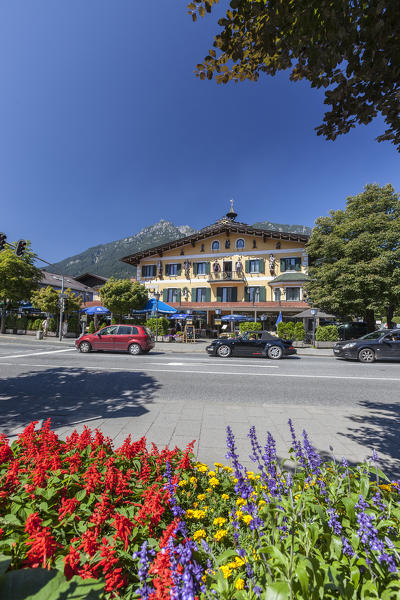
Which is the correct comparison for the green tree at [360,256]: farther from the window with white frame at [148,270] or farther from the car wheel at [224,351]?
the window with white frame at [148,270]

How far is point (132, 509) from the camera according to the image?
1888 millimetres

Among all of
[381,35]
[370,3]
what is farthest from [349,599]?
[370,3]

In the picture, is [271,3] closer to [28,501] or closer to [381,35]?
[381,35]

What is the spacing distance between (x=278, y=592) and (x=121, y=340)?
14.2 metres

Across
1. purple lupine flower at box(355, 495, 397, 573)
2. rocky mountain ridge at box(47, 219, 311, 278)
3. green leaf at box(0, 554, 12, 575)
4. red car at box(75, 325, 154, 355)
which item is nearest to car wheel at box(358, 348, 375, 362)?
red car at box(75, 325, 154, 355)

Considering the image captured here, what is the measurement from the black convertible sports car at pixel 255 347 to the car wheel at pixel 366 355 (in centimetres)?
321

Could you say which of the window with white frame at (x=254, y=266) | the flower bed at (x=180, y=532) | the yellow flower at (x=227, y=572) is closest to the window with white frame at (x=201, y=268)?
the window with white frame at (x=254, y=266)

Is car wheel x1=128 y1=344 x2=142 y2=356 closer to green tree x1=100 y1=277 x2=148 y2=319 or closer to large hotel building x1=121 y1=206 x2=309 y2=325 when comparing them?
green tree x1=100 y1=277 x2=148 y2=319

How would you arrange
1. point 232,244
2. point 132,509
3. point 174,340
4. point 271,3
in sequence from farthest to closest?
point 232,244, point 174,340, point 271,3, point 132,509

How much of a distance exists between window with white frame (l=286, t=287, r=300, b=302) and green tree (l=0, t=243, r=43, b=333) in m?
26.4

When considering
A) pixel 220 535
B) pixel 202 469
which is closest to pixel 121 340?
pixel 202 469

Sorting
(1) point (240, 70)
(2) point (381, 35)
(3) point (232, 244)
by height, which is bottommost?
(2) point (381, 35)

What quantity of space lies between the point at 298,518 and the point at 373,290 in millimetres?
22460

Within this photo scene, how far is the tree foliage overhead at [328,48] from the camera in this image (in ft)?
7.57
